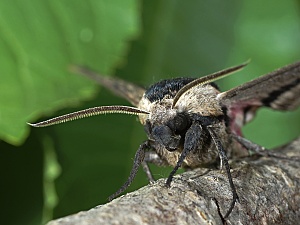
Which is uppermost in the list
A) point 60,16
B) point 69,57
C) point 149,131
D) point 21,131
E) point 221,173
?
point 60,16

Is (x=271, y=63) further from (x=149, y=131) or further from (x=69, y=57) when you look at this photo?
(x=149, y=131)

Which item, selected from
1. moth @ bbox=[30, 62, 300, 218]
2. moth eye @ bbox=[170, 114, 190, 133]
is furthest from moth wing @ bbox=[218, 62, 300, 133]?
moth eye @ bbox=[170, 114, 190, 133]

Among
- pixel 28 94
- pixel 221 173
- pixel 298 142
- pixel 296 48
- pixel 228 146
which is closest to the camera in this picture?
pixel 221 173

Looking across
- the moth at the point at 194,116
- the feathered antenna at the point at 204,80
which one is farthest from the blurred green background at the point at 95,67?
the feathered antenna at the point at 204,80

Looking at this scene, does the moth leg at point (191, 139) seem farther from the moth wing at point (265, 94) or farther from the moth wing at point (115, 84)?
the moth wing at point (115, 84)

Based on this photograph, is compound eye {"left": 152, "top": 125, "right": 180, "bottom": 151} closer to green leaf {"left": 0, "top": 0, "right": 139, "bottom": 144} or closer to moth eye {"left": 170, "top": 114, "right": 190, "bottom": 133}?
moth eye {"left": 170, "top": 114, "right": 190, "bottom": 133}

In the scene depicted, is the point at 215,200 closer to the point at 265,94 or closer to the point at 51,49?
the point at 265,94

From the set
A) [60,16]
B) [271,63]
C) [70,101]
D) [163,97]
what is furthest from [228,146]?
[271,63]
